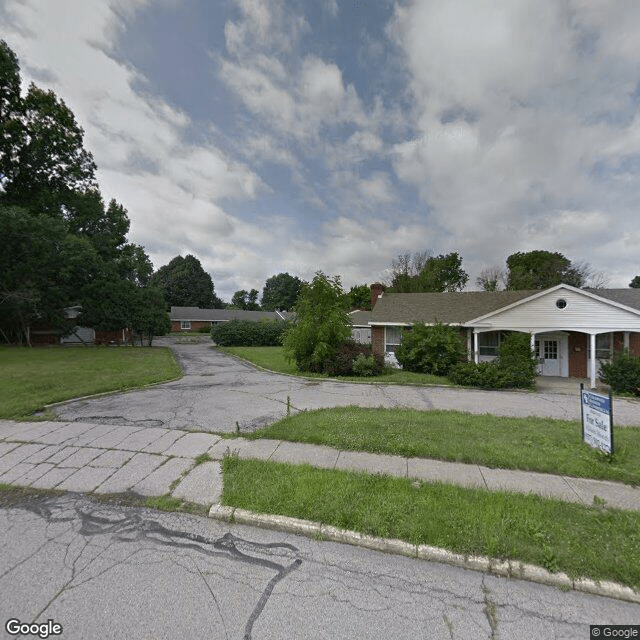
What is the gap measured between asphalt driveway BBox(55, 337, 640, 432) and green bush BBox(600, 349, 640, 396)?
5.41 feet

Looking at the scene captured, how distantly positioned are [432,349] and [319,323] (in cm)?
537

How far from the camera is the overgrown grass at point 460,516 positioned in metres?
2.66

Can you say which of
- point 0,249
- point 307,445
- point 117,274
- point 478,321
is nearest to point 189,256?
point 117,274

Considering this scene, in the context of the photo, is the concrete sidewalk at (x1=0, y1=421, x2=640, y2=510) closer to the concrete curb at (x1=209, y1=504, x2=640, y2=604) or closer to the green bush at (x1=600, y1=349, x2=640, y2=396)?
the concrete curb at (x1=209, y1=504, x2=640, y2=604)

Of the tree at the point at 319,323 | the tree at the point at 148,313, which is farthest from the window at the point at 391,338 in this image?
the tree at the point at 148,313

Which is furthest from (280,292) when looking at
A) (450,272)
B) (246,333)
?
(246,333)

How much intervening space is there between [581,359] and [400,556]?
642 inches

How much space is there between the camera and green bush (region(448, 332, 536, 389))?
36.3 ft

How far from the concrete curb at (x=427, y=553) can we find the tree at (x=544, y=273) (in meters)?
40.7

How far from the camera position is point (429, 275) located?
38156 millimetres

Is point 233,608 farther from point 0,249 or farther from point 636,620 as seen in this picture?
point 0,249

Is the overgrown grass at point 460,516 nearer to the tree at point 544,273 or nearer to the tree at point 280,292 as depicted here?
the tree at point 544,273

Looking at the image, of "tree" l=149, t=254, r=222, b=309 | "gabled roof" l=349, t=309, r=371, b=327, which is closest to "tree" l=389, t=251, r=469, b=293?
"gabled roof" l=349, t=309, r=371, b=327

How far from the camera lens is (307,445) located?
5207 mm
